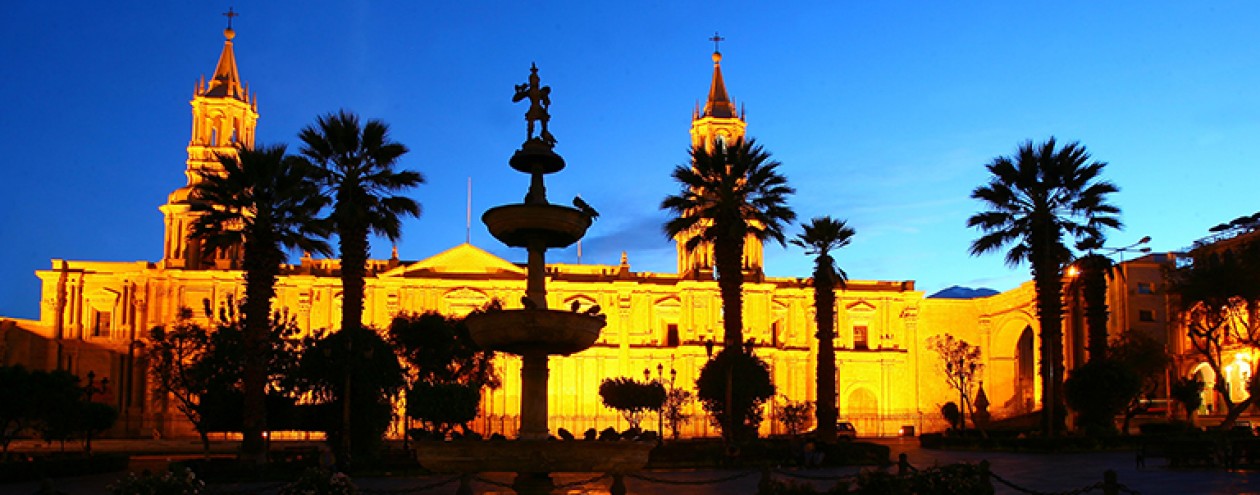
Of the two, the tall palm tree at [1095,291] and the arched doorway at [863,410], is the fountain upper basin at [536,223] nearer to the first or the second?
the tall palm tree at [1095,291]

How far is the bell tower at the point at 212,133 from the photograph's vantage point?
64438 mm

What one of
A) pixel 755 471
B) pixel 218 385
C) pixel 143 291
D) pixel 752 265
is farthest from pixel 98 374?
pixel 755 471

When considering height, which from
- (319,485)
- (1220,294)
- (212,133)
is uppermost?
(212,133)

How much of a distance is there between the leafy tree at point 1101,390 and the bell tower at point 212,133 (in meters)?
43.6

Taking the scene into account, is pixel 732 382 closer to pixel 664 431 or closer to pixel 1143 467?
pixel 1143 467

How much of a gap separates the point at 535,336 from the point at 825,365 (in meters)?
23.9

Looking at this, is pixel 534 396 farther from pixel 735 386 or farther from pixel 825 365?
pixel 825 365

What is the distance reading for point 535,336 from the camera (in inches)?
673

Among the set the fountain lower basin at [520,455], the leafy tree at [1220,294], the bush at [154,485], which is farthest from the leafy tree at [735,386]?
the bush at [154,485]

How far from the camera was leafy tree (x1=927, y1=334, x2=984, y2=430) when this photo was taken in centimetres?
6078

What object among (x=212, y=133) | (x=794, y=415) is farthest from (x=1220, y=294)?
(x=212, y=133)

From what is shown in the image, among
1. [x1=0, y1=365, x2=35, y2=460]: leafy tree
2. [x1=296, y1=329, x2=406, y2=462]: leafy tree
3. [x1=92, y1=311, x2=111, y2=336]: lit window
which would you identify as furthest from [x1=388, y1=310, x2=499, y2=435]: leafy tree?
[x1=92, y1=311, x2=111, y2=336]: lit window

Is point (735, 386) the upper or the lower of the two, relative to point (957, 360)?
lower

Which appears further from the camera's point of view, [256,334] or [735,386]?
[735,386]
